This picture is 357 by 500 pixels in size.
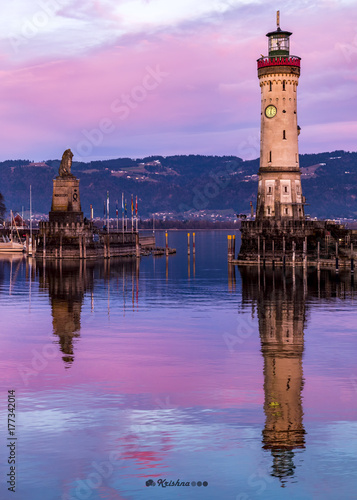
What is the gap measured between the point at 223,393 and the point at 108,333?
54.3ft

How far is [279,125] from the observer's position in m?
97.6

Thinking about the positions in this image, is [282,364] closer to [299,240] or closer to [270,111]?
[299,240]

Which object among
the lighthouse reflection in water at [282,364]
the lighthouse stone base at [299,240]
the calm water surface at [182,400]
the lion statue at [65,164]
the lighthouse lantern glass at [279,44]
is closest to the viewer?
the calm water surface at [182,400]

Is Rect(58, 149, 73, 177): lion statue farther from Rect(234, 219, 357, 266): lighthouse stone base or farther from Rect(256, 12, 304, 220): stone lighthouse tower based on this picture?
Rect(256, 12, 304, 220): stone lighthouse tower

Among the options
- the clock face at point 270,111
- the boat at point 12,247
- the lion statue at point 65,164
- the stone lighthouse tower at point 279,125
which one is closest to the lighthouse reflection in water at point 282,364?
the stone lighthouse tower at point 279,125

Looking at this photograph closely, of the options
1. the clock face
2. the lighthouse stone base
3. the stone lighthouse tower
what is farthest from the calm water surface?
the clock face

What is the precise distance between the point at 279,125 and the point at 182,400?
73.0m

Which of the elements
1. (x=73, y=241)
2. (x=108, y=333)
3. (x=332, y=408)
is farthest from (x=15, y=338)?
(x=73, y=241)

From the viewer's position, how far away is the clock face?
320 ft

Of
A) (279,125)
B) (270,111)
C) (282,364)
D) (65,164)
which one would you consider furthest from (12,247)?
(282,364)

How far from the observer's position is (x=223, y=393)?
29.3 metres

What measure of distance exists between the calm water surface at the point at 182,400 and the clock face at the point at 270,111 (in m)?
43.3

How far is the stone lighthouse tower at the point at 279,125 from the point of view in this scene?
319ft

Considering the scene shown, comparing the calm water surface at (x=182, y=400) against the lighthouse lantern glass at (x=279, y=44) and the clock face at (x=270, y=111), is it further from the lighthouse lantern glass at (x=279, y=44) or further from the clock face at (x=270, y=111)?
the lighthouse lantern glass at (x=279, y=44)
